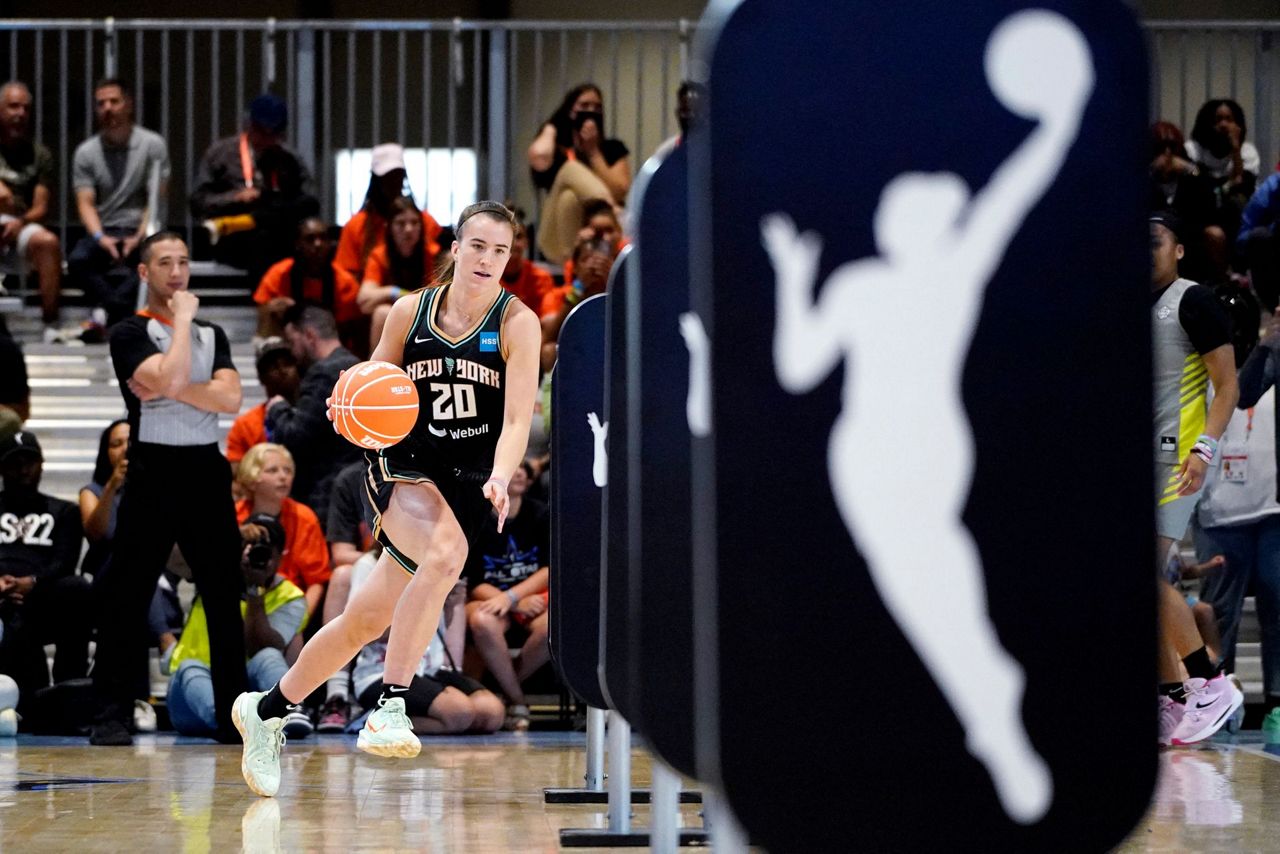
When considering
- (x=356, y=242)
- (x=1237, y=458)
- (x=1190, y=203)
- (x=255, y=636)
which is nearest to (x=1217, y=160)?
(x=1190, y=203)

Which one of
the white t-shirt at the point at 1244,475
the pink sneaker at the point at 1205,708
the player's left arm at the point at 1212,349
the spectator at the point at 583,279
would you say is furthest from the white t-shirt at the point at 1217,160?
the pink sneaker at the point at 1205,708

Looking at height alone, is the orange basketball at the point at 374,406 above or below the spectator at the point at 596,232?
below

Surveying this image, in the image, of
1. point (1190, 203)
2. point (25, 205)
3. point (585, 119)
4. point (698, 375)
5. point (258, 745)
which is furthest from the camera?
point (25, 205)

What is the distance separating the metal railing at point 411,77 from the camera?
12477 millimetres

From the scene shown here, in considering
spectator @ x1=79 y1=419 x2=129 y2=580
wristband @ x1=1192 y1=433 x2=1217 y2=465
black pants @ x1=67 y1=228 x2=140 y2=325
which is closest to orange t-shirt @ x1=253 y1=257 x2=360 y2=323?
black pants @ x1=67 y1=228 x2=140 y2=325

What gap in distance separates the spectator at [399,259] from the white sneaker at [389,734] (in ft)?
16.9

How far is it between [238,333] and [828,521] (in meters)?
10.7

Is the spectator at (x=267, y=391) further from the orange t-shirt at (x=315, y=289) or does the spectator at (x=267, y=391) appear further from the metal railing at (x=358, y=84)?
the metal railing at (x=358, y=84)

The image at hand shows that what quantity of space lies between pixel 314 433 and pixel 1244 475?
4888mm

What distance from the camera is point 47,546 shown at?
8914 mm

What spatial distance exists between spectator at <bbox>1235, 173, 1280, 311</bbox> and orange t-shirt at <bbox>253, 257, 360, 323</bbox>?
5589mm

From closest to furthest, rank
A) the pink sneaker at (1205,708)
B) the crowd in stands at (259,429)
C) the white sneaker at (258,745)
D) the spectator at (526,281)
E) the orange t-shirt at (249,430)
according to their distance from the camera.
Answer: the white sneaker at (258,745)
the pink sneaker at (1205,708)
the crowd in stands at (259,429)
the orange t-shirt at (249,430)
the spectator at (526,281)

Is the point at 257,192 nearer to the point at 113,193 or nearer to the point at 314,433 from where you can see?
the point at 113,193

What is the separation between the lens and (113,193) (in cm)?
1175
